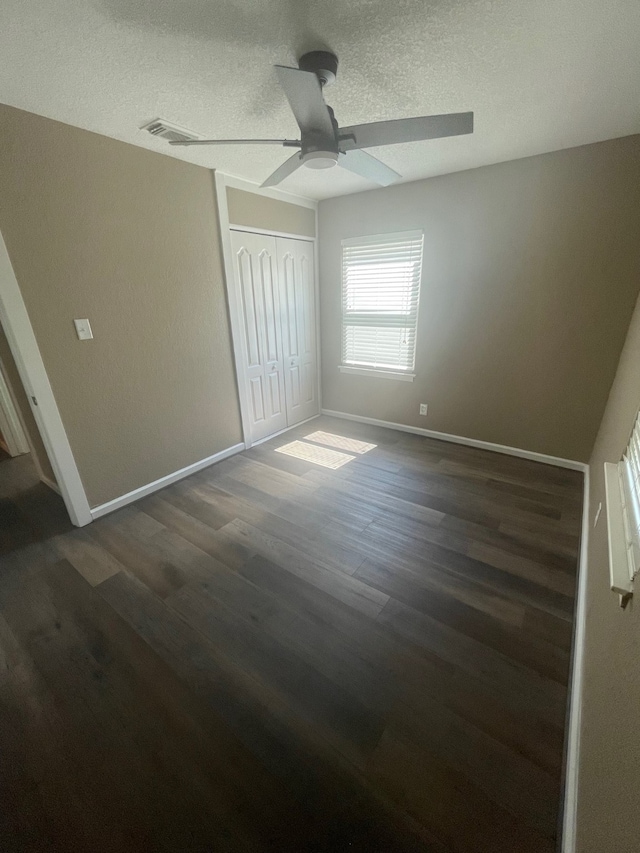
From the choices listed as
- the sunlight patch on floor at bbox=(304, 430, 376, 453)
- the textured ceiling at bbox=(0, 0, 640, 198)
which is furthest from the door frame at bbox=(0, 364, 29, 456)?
the sunlight patch on floor at bbox=(304, 430, 376, 453)

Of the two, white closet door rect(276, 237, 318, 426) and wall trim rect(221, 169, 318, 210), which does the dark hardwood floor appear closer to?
white closet door rect(276, 237, 318, 426)

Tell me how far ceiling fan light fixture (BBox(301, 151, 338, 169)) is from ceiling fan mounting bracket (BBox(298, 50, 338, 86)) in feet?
0.82

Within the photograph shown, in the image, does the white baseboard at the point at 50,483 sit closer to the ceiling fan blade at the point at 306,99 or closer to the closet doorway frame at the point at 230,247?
the closet doorway frame at the point at 230,247

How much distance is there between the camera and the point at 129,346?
7.98 ft

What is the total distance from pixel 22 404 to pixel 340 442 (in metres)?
2.82

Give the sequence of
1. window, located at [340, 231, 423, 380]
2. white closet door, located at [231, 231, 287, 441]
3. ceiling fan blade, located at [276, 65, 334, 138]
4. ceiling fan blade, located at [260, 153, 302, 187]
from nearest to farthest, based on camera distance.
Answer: ceiling fan blade, located at [276, 65, 334, 138] < ceiling fan blade, located at [260, 153, 302, 187] < white closet door, located at [231, 231, 287, 441] < window, located at [340, 231, 423, 380]

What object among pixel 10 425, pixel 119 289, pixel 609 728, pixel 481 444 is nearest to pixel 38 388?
pixel 119 289

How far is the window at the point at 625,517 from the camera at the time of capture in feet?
3.26

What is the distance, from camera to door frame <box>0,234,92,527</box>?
6.07ft

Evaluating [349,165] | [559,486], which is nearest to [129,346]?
[349,165]

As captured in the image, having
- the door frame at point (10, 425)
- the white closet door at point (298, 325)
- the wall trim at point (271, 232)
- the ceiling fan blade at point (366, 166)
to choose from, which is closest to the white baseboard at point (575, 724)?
the ceiling fan blade at point (366, 166)

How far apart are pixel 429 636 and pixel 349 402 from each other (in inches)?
117

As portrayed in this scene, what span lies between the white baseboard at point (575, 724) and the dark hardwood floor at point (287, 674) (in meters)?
0.04

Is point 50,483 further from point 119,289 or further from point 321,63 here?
point 321,63
